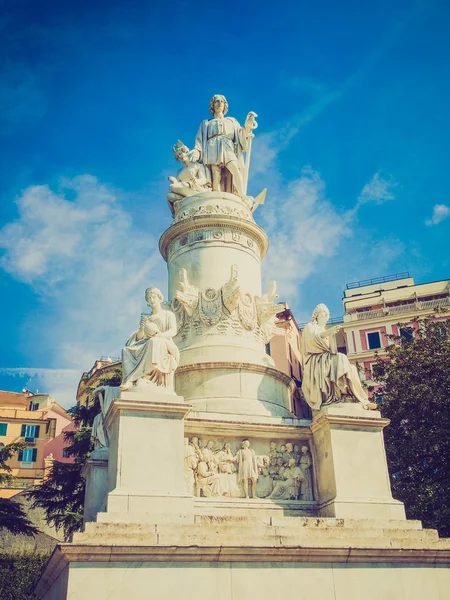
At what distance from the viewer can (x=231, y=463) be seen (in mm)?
12570

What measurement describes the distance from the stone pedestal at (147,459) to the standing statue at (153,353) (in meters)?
0.36

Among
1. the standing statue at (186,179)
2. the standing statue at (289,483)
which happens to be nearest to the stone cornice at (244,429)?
the standing statue at (289,483)

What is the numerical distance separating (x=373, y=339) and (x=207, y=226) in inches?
1463

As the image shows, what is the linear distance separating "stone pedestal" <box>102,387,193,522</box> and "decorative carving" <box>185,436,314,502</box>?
0.78 metres

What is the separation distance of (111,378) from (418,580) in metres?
19.9

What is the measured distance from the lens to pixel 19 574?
895 inches

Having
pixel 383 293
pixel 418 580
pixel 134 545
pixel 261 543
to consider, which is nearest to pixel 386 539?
pixel 418 580

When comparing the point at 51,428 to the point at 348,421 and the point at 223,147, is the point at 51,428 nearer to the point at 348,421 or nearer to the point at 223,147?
the point at 223,147

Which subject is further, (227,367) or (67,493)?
(67,493)

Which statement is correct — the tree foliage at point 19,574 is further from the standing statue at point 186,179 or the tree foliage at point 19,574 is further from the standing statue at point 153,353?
the standing statue at point 186,179

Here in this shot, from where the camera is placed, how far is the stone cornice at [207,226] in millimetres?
16047

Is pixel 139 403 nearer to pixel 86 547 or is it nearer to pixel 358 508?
pixel 86 547

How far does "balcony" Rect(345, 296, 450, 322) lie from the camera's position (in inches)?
2028

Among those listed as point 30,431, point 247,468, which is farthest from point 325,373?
point 30,431
